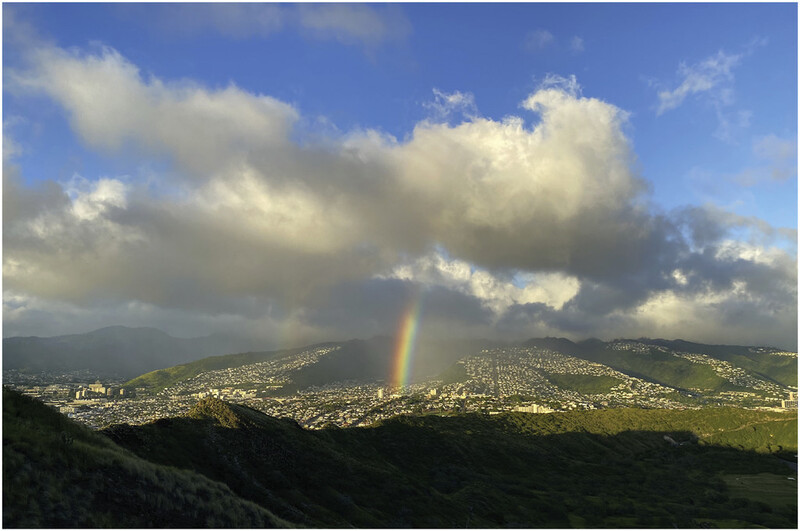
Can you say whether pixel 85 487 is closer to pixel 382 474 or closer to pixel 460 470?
pixel 382 474

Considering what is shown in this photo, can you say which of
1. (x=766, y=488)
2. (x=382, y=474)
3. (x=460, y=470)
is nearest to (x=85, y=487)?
(x=382, y=474)

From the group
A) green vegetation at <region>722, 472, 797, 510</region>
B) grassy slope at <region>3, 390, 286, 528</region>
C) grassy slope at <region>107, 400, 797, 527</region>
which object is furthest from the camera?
green vegetation at <region>722, 472, 797, 510</region>

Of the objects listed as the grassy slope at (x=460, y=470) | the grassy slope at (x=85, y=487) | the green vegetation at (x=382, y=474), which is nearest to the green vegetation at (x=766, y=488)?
the green vegetation at (x=382, y=474)

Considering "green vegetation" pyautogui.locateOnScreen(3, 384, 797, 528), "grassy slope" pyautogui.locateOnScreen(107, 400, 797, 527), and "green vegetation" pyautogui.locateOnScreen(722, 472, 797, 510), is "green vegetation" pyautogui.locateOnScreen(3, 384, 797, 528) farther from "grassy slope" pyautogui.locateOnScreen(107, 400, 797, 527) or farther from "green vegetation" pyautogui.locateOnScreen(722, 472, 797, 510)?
"green vegetation" pyautogui.locateOnScreen(722, 472, 797, 510)

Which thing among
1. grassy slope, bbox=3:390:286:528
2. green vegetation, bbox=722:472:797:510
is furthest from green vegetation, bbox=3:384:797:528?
green vegetation, bbox=722:472:797:510

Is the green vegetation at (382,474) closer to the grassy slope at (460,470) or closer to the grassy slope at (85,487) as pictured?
the grassy slope at (85,487)
